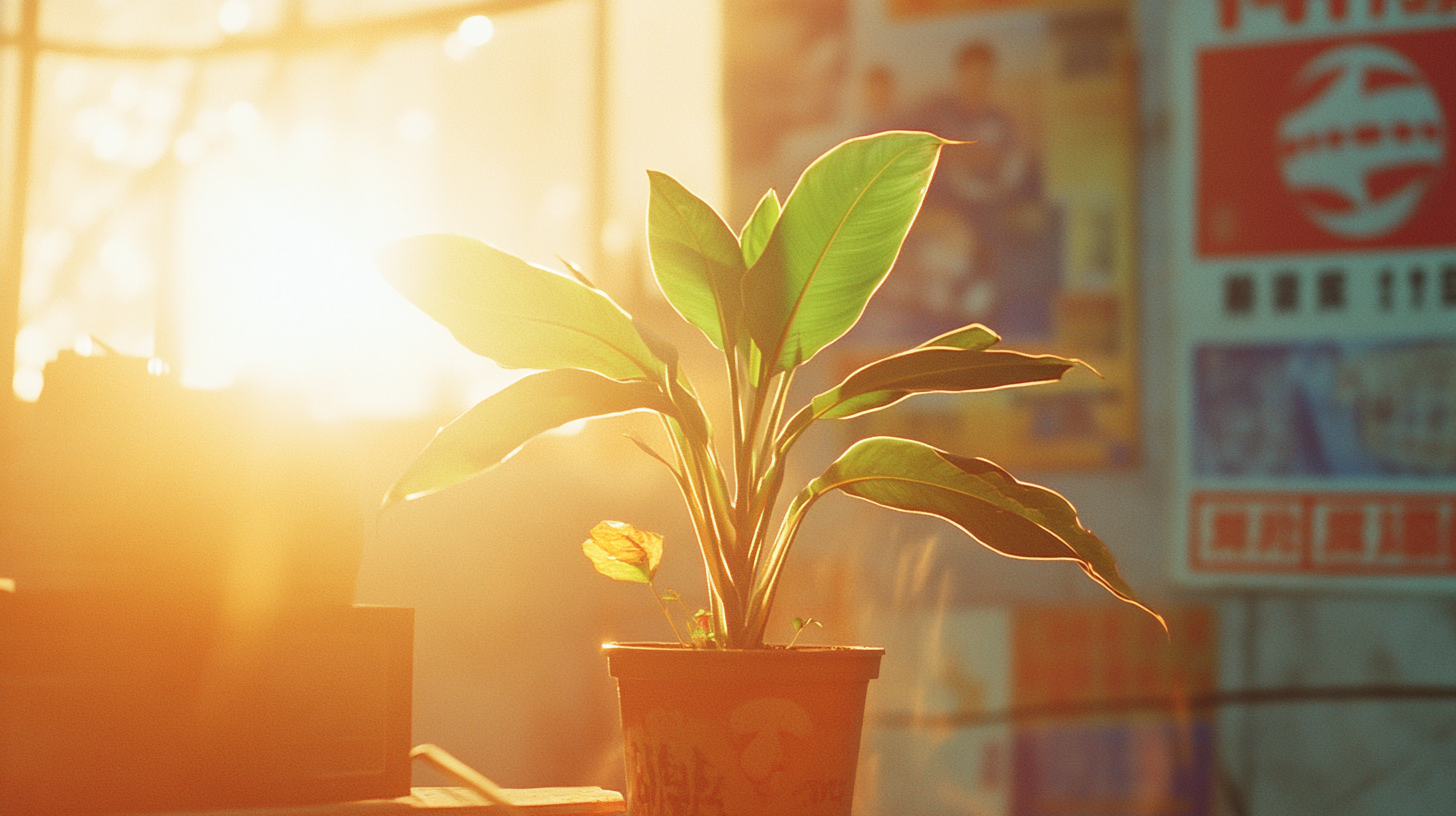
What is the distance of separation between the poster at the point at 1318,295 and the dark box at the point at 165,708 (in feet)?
6.19

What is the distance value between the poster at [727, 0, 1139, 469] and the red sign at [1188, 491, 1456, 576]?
0.73 ft

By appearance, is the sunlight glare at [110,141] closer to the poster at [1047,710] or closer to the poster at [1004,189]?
the poster at [1004,189]

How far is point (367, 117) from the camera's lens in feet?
8.19

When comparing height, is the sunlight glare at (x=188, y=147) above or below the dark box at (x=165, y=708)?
above

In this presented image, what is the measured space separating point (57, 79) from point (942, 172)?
1886mm

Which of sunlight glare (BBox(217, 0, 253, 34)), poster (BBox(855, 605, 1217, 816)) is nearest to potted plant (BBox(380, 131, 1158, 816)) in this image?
poster (BBox(855, 605, 1217, 816))

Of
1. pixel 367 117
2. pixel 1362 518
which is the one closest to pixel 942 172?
pixel 1362 518

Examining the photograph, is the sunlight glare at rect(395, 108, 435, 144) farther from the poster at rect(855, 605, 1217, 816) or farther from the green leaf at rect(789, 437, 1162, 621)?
the green leaf at rect(789, 437, 1162, 621)

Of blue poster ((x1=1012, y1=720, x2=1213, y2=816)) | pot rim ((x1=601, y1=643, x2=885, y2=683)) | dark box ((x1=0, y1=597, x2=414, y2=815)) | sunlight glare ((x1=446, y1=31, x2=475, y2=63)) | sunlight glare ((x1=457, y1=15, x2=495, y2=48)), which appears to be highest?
sunlight glare ((x1=457, y1=15, x2=495, y2=48))

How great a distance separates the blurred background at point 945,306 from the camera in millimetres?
2197

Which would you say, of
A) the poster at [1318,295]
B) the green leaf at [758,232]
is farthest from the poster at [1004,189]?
the green leaf at [758,232]

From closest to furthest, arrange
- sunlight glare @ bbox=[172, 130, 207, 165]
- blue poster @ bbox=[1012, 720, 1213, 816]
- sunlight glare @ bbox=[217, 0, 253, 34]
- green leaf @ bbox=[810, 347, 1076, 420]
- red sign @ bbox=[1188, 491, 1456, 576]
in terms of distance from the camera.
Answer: green leaf @ bbox=[810, 347, 1076, 420] < red sign @ bbox=[1188, 491, 1456, 576] < blue poster @ bbox=[1012, 720, 1213, 816] < sunlight glare @ bbox=[172, 130, 207, 165] < sunlight glare @ bbox=[217, 0, 253, 34]

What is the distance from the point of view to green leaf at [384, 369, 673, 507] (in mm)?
714

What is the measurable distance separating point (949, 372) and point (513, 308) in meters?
0.28
